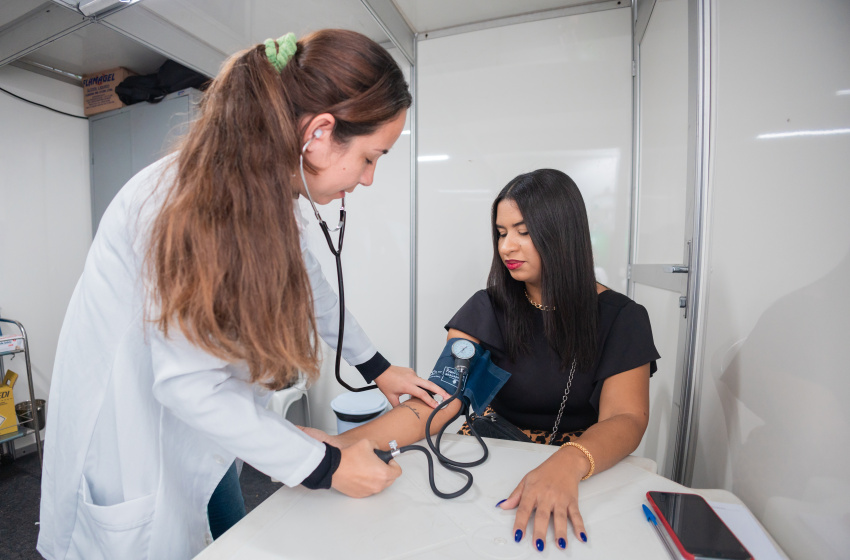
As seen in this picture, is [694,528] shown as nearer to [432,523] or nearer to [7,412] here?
[432,523]

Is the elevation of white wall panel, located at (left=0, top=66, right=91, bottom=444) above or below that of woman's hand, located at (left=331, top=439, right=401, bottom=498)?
above

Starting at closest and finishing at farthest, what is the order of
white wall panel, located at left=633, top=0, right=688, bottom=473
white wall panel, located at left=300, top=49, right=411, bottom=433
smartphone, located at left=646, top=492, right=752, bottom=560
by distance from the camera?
smartphone, located at left=646, top=492, right=752, bottom=560
white wall panel, located at left=633, top=0, right=688, bottom=473
white wall panel, located at left=300, top=49, right=411, bottom=433

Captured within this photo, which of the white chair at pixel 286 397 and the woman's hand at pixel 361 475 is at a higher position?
the woman's hand at pixel 361 475

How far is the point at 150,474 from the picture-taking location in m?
0.66

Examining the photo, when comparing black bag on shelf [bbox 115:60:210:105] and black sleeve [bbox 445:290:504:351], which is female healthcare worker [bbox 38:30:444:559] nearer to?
black sleeve [bbox 445:290:504:351]

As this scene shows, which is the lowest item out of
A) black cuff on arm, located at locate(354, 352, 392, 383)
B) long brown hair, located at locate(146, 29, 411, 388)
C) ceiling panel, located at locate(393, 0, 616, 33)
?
black cuff on arm, located at locate(354, 352, 392, 383)

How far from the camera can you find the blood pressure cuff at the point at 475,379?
38.4 inches

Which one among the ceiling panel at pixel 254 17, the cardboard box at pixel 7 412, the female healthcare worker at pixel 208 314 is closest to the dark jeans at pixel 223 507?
the female healthcare worker at pixel 208 314

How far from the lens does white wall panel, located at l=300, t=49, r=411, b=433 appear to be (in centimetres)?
221

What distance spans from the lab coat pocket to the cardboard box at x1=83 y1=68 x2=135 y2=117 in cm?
278

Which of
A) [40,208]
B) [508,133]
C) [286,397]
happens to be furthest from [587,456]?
[40,208]

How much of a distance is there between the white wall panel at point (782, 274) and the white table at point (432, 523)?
144mm

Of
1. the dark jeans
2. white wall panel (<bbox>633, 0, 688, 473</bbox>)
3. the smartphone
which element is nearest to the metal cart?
the dark jeans

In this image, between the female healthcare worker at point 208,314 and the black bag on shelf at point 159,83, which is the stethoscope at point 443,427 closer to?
the female healthcare worker at point 208,314
